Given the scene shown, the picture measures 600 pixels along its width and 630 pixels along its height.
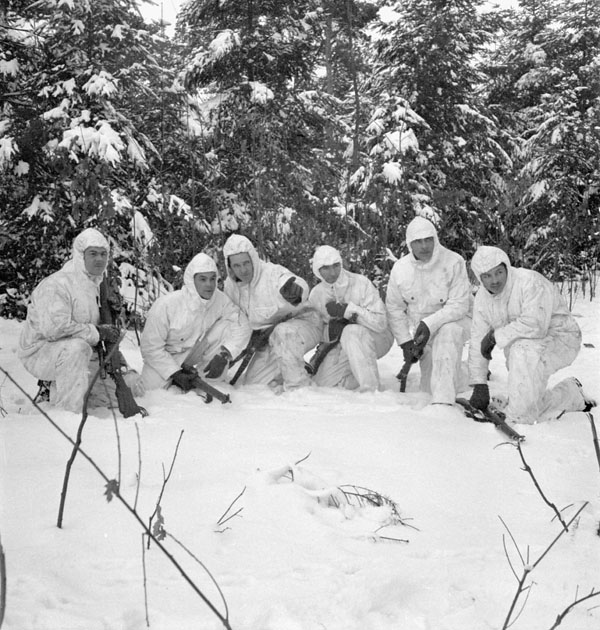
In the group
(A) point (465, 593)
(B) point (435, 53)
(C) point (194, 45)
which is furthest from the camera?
(C) point (194, 45)

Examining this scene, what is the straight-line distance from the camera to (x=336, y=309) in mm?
5406

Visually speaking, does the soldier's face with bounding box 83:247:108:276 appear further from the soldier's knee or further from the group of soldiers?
the soldier's knee

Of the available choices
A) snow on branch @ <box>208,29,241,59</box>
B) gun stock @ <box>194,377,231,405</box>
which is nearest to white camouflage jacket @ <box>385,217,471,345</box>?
gun stock @ <box>194,377,231,405</box>

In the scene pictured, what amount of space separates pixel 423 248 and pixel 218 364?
1.95 meters

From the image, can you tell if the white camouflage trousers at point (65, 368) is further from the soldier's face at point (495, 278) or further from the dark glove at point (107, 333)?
the soldier's face at point (495, 278)

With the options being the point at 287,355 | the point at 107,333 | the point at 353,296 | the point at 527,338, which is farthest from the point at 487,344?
the point at 107,333

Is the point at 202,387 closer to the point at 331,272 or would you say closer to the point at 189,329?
the point at 189,329

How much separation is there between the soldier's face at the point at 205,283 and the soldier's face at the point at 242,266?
31 centimetres

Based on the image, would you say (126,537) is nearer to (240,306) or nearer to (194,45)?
(240,306)

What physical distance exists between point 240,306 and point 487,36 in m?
8.76

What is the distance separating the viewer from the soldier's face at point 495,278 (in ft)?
15.3

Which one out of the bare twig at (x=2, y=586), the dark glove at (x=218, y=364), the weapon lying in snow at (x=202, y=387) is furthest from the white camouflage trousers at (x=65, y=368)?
the bare twig at (x=2, y=586)

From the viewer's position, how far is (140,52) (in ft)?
27.3

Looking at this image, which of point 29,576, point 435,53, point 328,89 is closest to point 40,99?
point 435,53
